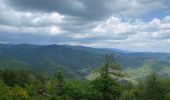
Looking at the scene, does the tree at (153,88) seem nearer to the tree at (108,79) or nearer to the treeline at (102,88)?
the treeline at (102,88)

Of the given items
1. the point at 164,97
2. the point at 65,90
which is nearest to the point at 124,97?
the point at 65,90

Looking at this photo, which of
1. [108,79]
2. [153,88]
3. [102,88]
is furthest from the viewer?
[153,88]

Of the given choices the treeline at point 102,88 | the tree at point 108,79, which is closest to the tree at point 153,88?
the treeline at point 102,88

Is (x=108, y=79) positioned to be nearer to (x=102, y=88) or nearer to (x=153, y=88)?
(x=102, y=88)

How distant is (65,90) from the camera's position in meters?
133

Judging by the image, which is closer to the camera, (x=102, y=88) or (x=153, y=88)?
(x=102, y=88)

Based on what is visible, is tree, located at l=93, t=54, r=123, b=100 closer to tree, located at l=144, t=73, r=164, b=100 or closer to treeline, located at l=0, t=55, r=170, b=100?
treeline, located at l=0, t=55, r=170, b=100

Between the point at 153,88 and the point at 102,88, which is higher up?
the point at 102,88

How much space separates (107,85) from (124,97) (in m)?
85.9

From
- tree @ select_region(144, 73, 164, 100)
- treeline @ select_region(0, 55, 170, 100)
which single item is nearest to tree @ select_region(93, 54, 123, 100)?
treeline @ select_region(0, 55, 170, 100)

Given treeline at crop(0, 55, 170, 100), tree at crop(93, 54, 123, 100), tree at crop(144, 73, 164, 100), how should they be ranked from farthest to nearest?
tree at crop(144, 73, 164, 100) → treeline at crop(0, 55, 170, 100) → tree at crop(93, 54, 123, 100)

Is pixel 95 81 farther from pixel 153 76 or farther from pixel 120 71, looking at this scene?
pixel 153 76

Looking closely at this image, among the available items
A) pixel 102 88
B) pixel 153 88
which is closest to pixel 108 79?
pixel 102 88

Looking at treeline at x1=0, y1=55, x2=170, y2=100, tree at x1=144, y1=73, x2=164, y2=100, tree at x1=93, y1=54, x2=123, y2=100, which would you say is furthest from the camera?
tree at x1=144, y1=73, x2=164, y2=100
